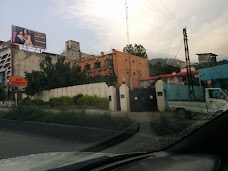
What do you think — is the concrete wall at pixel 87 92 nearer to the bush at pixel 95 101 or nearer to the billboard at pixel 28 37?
the bush at pixel 95 101

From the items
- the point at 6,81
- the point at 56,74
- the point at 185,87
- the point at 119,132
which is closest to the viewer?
the point at 119,132

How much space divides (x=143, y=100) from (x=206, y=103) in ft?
25.3

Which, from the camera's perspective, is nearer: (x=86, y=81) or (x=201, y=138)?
(x=201, y=138)

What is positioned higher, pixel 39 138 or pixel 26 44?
pixel 26 44

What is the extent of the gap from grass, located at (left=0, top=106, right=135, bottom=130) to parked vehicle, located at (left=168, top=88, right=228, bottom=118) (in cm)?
433

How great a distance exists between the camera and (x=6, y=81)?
4881 cm

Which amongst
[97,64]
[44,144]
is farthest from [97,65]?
[44,144]

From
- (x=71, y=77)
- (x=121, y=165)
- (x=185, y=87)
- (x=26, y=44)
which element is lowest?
(x=121, y=165)

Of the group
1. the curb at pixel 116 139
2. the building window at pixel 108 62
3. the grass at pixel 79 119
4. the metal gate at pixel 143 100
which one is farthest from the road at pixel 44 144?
the building window at pixel 108 62

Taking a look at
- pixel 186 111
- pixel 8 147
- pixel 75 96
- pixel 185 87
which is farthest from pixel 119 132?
pixel 75 96

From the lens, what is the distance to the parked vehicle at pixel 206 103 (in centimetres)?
1504

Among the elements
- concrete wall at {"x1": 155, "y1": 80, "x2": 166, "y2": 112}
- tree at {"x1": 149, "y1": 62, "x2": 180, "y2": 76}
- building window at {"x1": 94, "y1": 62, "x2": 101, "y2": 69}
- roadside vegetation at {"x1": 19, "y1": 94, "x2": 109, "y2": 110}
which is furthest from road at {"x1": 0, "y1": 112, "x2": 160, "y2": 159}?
tree at {"x1": 149, "y1": 62, "x2": 180, "y2": 76}

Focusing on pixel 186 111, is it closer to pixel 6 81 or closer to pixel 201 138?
pixel 201 138

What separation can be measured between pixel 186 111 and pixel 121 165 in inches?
614
